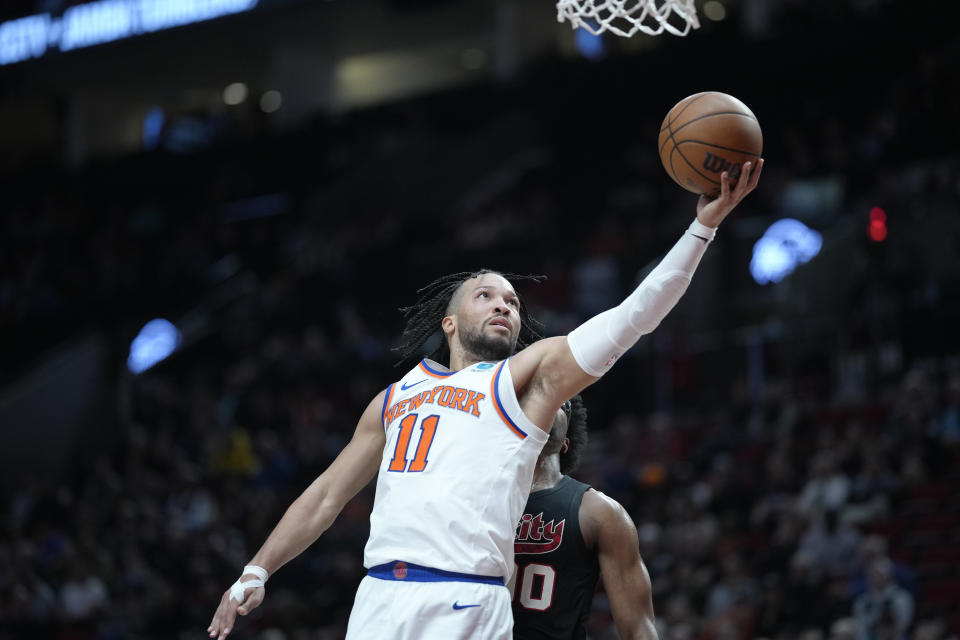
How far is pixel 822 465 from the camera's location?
10.8 m

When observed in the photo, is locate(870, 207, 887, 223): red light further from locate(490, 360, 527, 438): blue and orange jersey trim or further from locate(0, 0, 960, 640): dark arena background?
locate(490, 360, 527, 438): blue and orange jersey trim

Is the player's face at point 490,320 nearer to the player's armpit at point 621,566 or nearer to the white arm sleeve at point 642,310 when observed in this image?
the white arm sleeve at point 642,310

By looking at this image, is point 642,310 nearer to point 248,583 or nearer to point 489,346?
point 489,346

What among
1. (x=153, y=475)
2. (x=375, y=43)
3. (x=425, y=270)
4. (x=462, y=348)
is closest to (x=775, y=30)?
(x=425, y=270)

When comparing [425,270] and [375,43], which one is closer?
[425,270]

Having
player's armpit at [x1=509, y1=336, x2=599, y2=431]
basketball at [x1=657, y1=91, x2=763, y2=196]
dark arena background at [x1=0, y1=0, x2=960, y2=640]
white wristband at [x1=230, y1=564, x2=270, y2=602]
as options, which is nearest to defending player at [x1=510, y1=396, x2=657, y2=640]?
player's armpit at [x1=509, y1=336, x2=599, y2=431]

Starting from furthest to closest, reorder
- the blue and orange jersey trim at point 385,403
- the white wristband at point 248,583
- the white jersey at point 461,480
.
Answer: the blue and orange jersey trim at point 385,403 < the white wristband at point 248,583 < the white jersey at point 461,480

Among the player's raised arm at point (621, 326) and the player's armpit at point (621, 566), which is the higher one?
the player's raised arm at point (621, 326)

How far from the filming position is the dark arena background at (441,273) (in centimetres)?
1105

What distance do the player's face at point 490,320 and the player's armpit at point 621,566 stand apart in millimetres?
719

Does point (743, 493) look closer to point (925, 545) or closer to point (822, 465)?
point (822, 465)

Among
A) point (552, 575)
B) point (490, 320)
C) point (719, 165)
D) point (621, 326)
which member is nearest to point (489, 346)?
point (490, 320)

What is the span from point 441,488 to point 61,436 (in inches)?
608

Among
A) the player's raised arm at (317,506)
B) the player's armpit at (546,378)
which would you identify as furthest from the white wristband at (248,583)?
the player's armpit at (546,378)
